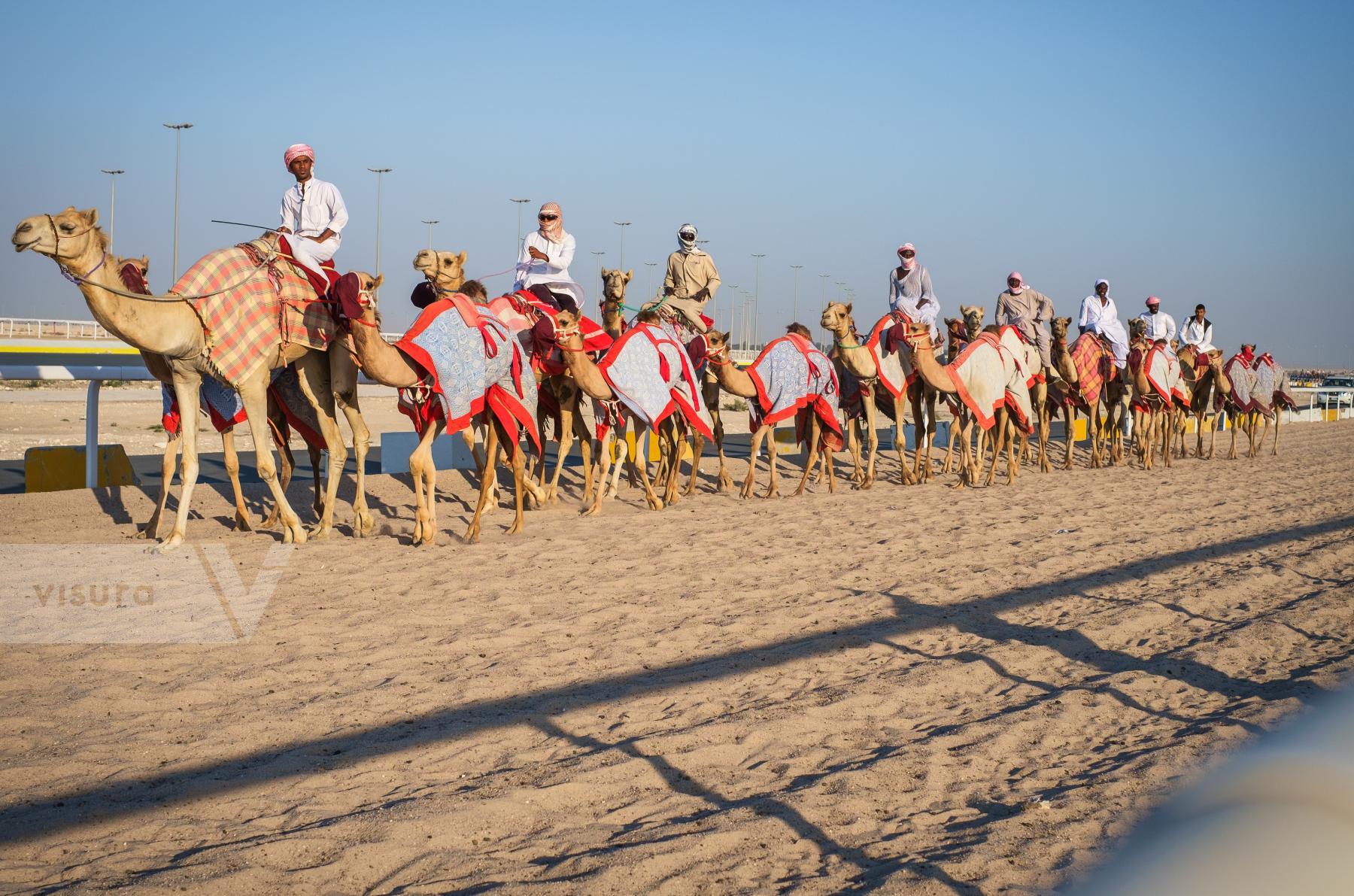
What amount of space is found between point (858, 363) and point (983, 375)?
1624 mm

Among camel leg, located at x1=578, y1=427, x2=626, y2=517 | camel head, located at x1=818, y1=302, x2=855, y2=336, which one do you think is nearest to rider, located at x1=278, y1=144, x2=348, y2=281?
camel leg, located at x1=578, y1=427, x2=626, y2=517

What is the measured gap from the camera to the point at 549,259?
40.1ft

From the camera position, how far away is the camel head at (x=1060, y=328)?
1823 centimetres

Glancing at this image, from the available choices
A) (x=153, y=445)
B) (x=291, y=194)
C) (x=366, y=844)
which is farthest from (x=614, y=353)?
(x=153, y=445)

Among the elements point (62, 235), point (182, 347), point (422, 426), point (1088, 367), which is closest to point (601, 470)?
point (422, 426)

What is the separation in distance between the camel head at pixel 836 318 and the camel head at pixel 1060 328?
5.00 m

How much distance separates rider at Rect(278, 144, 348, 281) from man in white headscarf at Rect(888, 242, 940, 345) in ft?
27.6

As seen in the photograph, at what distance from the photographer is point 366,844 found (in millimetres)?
3766

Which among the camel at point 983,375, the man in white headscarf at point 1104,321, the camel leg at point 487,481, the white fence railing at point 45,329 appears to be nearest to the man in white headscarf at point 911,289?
the camel at point 983,375

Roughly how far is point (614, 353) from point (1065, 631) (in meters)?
5.76

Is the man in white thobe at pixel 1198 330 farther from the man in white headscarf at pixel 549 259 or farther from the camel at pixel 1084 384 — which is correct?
the man in white headscarf at pixel 549 259

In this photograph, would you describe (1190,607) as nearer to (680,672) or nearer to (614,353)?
(680,672)

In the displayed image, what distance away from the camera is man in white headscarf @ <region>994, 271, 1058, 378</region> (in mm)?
18875

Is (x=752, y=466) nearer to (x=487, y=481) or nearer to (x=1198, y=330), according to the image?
(x=487, y=481)
